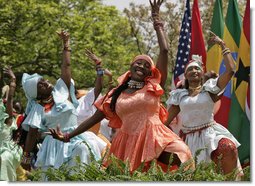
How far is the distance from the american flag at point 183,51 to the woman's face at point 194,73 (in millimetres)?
3282

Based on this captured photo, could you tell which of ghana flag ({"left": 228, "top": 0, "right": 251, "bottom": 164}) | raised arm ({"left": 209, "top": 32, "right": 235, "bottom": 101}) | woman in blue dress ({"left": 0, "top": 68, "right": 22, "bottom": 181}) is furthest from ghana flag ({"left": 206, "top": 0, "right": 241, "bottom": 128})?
raised arm ({"left": 209, "top": 32, "right": 235, "bottom": 101})

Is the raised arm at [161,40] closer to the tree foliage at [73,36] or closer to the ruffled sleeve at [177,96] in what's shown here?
the ruffled sleeve at [177,96]

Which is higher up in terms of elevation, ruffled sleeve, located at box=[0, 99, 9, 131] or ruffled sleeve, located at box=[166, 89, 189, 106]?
ruffled sleeve, located at box=[166, 89, 189, 106]

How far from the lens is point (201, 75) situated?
781 centimetres

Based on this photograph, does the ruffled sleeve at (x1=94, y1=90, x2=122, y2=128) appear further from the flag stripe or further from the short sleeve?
the flag stripe

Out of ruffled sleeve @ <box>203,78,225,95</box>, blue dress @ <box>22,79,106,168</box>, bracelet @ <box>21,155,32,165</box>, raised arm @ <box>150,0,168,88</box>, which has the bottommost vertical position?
bracelet @ <box>21,155,32,165</box>

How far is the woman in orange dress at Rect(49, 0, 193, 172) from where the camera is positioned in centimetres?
659

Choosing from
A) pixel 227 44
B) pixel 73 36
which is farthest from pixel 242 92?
pixel 73 36

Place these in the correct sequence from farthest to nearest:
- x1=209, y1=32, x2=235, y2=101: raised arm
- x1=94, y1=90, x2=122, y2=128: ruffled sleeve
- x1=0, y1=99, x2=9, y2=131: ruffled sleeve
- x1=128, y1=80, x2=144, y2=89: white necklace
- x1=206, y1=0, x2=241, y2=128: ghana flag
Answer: x1=206, y1=0, x2=241, y2=128: ghana flag, x1=0, y1=99, x2=9, y2=131: ruffled sleeve, x1=209, y1=32, x2=235, y2=101: raised arm, x1=94, y1=90, x2=122, y2=128: ruffled sleeve, x1=128, y1=80, x2=144, y2=89: white necklace

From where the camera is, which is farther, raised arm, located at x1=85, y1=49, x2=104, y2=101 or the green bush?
raised arm, located at x1=85, y1=49, x2=104, y2=101

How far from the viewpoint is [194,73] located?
775 centimetres

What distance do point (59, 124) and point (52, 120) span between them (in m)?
0.07

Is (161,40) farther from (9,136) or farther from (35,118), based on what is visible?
(9,136)

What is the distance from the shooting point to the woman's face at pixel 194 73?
776cm
